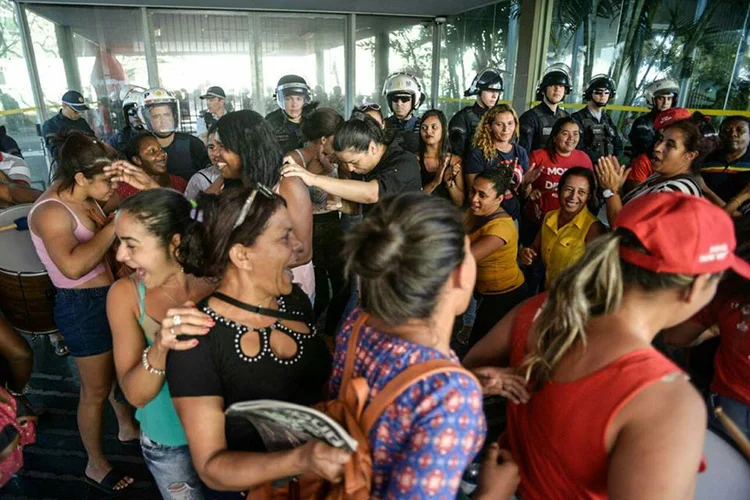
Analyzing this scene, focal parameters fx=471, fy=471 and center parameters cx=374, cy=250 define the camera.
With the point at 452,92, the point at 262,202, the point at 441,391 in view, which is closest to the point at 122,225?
the point at 262,202

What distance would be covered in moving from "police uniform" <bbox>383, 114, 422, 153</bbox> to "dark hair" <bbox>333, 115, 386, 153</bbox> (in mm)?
730

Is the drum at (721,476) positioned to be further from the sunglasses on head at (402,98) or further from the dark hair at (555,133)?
the sunglasses on head at (402,98)

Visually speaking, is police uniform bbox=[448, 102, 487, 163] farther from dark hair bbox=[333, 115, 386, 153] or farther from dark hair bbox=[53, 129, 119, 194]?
dark hair bbox=[53, 129, 119, 194]

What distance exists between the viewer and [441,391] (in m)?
0.79

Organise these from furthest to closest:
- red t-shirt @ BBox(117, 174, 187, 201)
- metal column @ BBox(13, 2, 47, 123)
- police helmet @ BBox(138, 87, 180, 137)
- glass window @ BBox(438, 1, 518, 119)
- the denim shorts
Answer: glass window @ BBox(438, 1, 518, 119) < metal column @ BBox(13, 2, 47, 123) < police helmet @ BBox(138, 87, 180, 137) < red t-shirt @ BBox(117, 174, 187, 201) < the denim shorts

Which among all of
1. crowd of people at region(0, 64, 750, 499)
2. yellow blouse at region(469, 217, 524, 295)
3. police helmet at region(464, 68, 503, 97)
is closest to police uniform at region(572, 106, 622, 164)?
police helmet at region(464, 68, 503, 97)

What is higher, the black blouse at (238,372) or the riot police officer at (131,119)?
the riot police officer at (131,119)

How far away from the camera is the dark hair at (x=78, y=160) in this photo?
1.95 metres

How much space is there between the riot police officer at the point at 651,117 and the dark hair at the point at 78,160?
4.49m

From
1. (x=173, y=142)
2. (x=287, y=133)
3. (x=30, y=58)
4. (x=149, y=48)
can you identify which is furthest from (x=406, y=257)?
(x=30, y=58)

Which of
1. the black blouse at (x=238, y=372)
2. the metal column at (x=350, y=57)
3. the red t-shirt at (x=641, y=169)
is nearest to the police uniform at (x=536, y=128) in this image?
the red t-shirt at (x=641, y=169)

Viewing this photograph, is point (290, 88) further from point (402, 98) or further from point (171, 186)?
point (171, 186)

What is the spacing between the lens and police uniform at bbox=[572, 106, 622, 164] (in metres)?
4.43

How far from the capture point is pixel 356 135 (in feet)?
8.09
